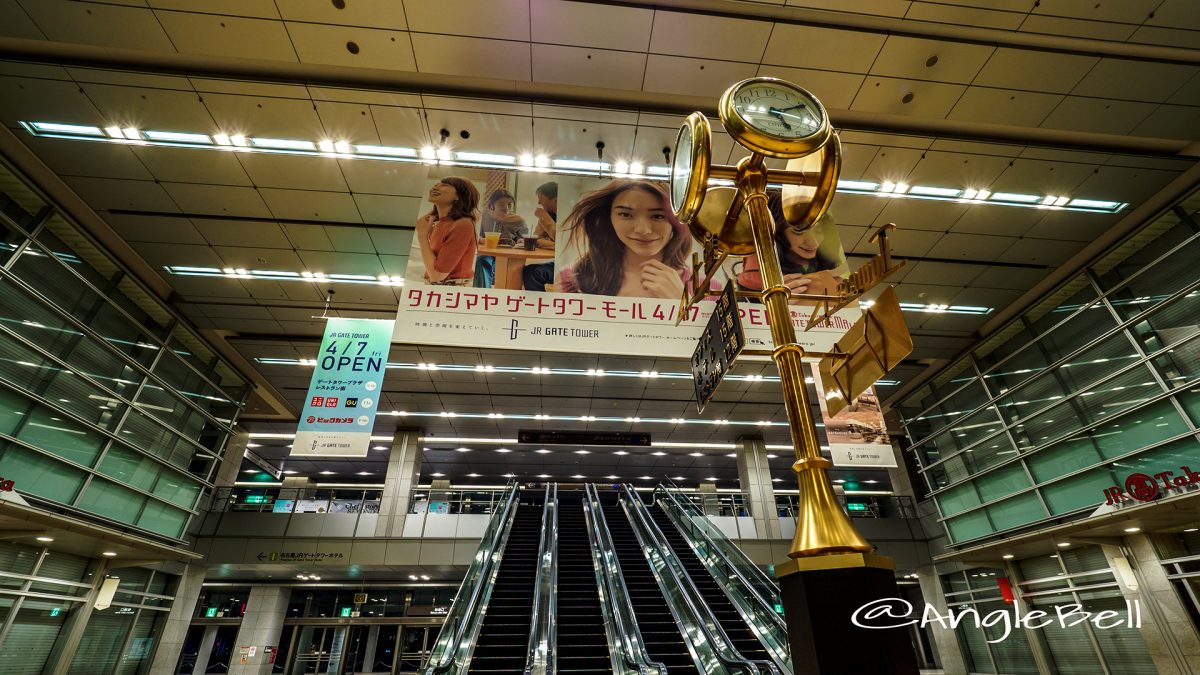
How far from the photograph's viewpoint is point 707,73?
A: 5.76m

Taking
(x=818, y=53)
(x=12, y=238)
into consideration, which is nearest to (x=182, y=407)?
(x=12, y=238)

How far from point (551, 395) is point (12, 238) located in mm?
9588

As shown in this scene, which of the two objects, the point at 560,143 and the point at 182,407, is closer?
the point at 560,143

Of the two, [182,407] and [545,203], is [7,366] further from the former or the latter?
[545,203]

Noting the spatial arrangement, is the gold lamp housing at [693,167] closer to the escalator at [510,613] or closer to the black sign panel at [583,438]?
the escalator at [510,613]

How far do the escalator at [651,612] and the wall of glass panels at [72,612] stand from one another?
8725mm

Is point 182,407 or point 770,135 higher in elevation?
point 182,407

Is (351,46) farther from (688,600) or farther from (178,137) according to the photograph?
(688,600)

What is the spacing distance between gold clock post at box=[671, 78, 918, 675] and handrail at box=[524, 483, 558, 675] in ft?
15.8

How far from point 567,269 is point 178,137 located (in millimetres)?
5478

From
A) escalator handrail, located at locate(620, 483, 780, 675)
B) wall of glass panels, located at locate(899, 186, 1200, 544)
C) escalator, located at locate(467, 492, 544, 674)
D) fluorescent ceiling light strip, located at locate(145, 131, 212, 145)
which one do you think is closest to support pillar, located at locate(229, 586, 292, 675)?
escalator, located at locate(467, 492, 544, 674)

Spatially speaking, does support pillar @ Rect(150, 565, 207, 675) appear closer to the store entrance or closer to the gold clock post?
the store entrance

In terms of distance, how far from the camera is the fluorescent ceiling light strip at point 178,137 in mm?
6316

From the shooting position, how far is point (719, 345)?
153 centimetres
